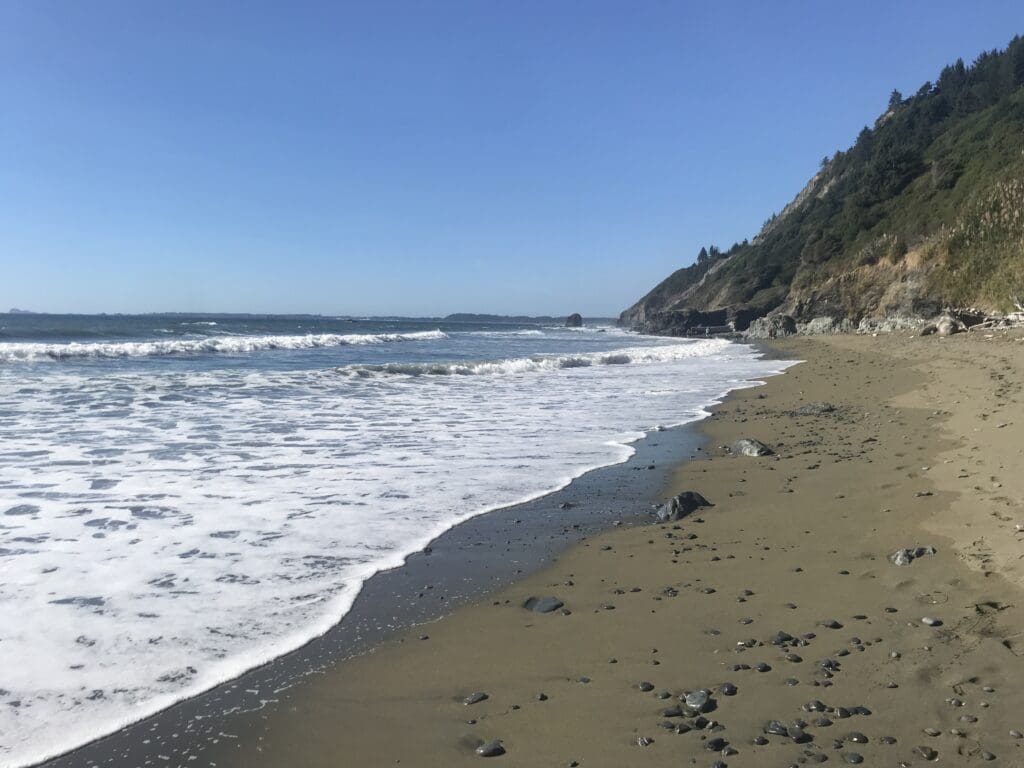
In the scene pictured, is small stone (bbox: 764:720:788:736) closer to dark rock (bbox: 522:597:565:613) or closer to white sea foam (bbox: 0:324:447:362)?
dark rock (bbox: 522:597:565:613)

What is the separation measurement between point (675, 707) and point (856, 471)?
4.83 meters

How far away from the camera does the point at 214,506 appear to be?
5988mm

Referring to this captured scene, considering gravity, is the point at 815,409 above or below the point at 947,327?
below

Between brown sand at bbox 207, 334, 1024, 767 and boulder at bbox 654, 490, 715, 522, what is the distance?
109 mm

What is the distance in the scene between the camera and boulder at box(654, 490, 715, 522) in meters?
5.70

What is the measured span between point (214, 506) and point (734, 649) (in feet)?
14.9

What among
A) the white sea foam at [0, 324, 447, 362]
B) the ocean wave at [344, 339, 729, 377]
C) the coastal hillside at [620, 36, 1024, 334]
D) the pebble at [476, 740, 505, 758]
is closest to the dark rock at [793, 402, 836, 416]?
the pebble at [476, 740, 505, 758]

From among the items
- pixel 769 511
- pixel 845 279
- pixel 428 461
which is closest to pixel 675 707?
pixel 769 511

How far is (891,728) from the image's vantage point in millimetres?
2539

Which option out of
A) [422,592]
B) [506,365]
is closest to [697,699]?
[422,592]

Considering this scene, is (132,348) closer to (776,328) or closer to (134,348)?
(134,348)

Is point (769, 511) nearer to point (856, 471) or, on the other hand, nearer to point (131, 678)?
point (856, 471)

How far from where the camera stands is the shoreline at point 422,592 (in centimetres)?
275

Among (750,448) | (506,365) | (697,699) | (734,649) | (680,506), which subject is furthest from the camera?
(506,365)
